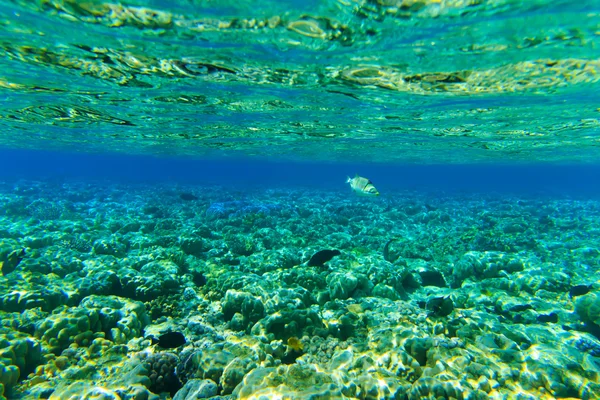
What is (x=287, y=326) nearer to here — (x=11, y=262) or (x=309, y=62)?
(x=309, y=62)

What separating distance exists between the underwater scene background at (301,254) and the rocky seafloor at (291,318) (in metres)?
0.05

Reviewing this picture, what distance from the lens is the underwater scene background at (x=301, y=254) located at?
507 cm

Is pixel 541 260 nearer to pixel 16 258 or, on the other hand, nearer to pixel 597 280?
pixel 597 280

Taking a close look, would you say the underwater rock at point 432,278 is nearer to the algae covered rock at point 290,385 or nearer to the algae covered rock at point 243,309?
the algae covered rock at point 243,309

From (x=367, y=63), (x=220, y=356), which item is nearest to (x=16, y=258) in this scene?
(x=220, y=356)

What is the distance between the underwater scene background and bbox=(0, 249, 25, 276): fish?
0.55 feet

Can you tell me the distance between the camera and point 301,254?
1248 cm

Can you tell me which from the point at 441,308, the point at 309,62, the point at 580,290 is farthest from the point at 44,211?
the point at 580,290

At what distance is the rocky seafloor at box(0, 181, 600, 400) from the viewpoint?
185 inches

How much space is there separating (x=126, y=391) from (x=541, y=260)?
15149mm

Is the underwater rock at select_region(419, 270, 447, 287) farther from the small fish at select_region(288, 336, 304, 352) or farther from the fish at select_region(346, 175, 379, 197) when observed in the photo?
the small fish at select_region(288, 336, 304, 352)

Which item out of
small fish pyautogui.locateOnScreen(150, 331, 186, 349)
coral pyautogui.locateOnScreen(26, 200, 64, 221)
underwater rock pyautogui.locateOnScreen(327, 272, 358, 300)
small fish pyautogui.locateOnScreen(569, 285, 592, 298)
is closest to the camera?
small fish pyautogui.locateOnScreen(150, 331, 186, 349)

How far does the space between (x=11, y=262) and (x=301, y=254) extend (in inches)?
391

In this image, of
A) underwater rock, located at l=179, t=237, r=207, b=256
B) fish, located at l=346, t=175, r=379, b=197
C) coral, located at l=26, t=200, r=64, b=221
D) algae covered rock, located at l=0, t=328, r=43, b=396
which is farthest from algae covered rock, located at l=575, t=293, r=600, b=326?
coral, located at l=26, t=200, r=64, b=221
